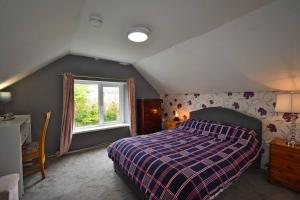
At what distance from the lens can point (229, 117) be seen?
3.29 metres

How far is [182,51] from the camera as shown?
2980 millimetres

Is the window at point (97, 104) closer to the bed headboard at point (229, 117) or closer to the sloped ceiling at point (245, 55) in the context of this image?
the sloped ceiling at point (245, 55)

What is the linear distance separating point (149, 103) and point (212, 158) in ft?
9.22

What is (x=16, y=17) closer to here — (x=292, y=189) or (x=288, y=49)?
(x=288, y=49)

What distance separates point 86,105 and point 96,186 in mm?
2230

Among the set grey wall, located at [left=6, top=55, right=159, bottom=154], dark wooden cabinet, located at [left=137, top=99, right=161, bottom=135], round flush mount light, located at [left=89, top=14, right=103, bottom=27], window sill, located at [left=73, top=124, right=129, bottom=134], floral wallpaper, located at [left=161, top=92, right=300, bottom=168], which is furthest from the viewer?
dark wooden cabinet, located at [left=137, top=99, right=161, bottom=135]

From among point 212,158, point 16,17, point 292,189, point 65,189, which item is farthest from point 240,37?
point 65,189

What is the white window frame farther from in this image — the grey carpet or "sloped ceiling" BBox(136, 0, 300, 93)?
"sloped ceiling" BBox(136, 0, 300, 93)

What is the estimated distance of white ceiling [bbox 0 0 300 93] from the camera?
1469mm

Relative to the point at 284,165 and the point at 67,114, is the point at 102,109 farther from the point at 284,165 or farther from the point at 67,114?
the point at 284,165

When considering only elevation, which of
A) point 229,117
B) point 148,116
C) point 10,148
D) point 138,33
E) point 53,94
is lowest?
point 10,148

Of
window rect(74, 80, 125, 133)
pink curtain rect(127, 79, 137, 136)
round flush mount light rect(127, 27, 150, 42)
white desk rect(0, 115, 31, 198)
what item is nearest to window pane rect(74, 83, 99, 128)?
window rect(74, 80, 125, 133)

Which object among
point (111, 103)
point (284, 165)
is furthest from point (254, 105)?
point (111, 103)

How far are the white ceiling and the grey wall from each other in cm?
43
